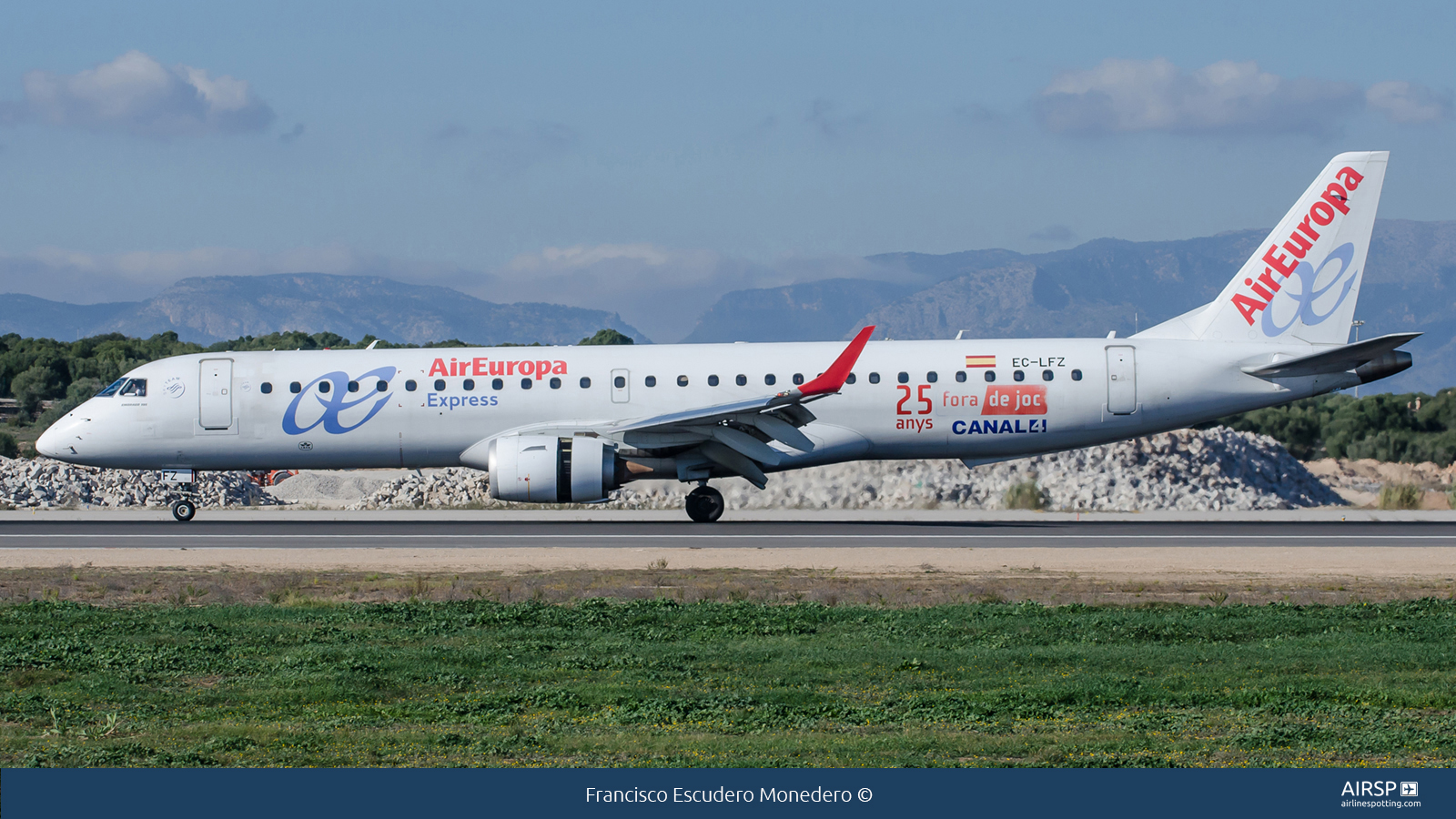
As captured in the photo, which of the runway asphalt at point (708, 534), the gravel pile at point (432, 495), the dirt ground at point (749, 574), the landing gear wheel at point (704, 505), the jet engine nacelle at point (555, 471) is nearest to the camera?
the dirt ground at point (749, 574)

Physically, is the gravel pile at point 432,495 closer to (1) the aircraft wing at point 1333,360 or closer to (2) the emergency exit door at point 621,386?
(2) the emergency exit door at point 621,386

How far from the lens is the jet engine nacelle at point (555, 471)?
25.0 m

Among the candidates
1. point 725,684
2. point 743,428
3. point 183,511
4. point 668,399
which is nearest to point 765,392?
point 743,428

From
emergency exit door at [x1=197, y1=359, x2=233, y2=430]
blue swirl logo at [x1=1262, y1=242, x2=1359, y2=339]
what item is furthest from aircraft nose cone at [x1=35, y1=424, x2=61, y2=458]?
blue swirl logo at [x1=1262, y1=242, x2=1359, y2=339]

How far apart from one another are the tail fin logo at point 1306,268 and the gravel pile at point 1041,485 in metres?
8.12

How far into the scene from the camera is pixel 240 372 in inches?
1104

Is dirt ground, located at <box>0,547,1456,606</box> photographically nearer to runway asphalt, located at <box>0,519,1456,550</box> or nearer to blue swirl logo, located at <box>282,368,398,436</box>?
runway asphalt, located at <box>0,519,1456,550</box>

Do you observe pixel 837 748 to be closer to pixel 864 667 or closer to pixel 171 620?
pixel 864 667

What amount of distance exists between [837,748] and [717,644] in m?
4.15

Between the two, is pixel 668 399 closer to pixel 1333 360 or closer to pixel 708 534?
pixel 708 534

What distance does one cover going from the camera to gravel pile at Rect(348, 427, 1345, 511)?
35156mm

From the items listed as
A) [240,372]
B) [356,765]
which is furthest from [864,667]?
[240,372]

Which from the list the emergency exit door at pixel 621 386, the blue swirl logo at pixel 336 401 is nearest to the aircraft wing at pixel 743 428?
the emergency exit door at pixel 621 386

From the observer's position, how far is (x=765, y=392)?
27203 millimetres
